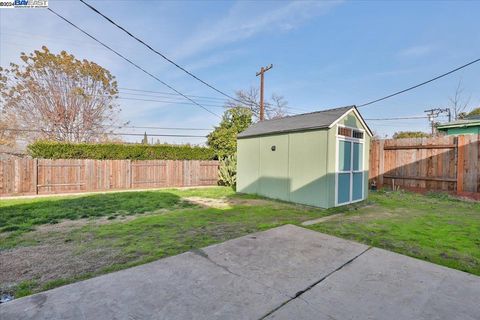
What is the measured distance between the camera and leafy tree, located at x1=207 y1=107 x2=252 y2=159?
1424cm

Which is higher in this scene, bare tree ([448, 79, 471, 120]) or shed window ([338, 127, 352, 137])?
bare tree ([448, 79, 471, 120])

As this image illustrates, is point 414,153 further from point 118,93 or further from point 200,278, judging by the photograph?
point 118,93

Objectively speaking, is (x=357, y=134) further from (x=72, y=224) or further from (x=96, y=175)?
(x=96, y=175)

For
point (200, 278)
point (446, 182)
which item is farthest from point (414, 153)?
point (200, 278)

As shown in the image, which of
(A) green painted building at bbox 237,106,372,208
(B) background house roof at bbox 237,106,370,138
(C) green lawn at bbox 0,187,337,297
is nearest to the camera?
(C) green lawn at bbox 0,187,337,297

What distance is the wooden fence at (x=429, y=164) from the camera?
Answer: 297 inches

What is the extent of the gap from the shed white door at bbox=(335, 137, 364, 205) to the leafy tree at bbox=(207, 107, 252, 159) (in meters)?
7.55

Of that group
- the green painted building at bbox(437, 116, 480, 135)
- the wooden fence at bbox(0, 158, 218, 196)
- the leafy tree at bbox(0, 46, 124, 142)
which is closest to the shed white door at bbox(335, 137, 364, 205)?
the green painted building at bbox(437, 116, 480, 135)

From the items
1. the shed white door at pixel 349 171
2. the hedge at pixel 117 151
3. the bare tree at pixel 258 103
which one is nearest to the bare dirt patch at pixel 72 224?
the shed white door at pixel 349 171

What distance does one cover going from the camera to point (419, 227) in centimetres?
462

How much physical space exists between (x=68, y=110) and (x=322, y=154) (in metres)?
15.6

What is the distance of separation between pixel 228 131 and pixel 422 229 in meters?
11.2

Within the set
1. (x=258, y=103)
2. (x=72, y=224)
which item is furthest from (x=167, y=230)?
(x=258, y=103)

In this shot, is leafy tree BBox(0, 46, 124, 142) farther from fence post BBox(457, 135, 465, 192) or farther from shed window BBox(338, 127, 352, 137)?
fence post BBox(457, 135, 465, 192)
